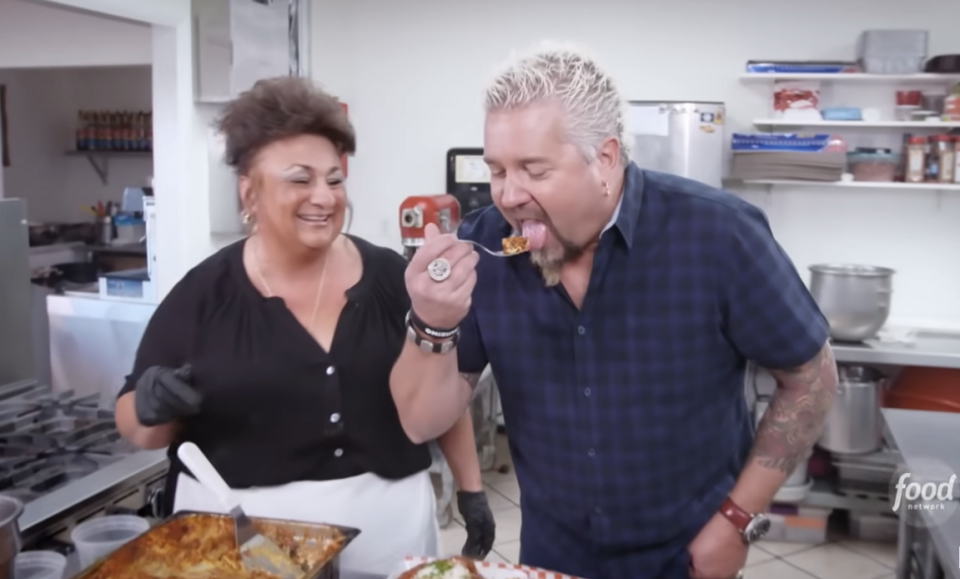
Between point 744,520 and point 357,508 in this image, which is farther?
point 357,508

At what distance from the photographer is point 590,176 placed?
4.32ft

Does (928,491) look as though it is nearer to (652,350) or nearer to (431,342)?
(652,350)

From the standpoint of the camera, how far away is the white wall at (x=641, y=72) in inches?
159

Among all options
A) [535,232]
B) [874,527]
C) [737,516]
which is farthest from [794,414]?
[874,527]

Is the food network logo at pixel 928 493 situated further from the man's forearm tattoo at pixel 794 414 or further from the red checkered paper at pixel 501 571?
the red checkered paper at pixel 501 571

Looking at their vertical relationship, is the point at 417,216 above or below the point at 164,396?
above

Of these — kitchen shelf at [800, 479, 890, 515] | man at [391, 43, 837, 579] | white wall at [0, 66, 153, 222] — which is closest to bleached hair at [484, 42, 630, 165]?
man at [391, 43, 837, 579]

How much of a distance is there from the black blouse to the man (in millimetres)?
116

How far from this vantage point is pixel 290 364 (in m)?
1.58

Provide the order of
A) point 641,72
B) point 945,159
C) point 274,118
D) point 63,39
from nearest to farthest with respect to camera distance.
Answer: point 274,118
point 945,159
point 63,39
point 641,72

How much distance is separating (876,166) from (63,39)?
155 inches

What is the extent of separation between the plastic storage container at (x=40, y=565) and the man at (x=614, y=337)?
0.69 meters

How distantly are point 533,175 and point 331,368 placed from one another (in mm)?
576

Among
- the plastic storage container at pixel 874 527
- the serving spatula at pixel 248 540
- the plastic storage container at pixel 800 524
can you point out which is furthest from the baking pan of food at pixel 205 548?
the plastic storage container at pixel 874 527
